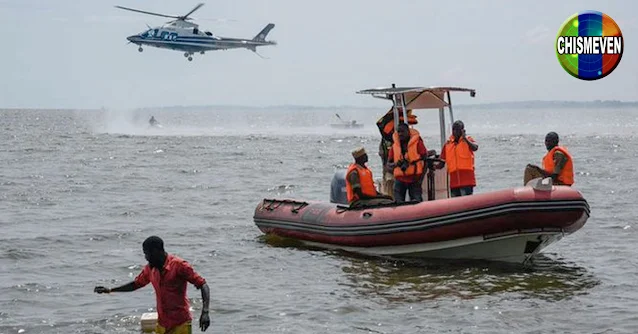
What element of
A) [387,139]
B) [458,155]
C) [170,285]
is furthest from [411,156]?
[170,285]

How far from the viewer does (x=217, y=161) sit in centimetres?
3975

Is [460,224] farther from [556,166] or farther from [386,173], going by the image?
[386,173]

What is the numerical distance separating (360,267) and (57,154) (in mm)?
34154

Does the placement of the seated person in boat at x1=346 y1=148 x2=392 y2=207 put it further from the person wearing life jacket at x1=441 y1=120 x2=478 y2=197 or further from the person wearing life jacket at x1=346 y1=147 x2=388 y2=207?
the person wearing life jacket at x1=441 y1=120 x2=478 y2=197

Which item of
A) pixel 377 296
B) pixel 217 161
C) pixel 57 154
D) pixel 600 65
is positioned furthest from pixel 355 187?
pixel 57 154

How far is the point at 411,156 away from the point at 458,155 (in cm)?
73

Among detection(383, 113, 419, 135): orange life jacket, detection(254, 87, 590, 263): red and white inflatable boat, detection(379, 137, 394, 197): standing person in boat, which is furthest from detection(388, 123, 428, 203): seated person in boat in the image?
detection(383, 113, 419, 135): orange life jacket

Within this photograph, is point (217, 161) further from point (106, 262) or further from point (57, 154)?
point (106, 262)

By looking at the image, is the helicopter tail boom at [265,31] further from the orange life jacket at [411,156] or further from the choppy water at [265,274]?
the orange life jacket at [411,156]

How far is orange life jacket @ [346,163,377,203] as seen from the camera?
44.2 ft

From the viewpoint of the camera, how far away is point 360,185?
44.9ft

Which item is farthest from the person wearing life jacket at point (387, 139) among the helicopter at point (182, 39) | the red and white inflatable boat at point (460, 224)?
the helicopter at point (182, 39)

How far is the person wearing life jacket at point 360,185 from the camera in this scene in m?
13.5

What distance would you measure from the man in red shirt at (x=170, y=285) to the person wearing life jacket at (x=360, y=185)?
6160 mm
